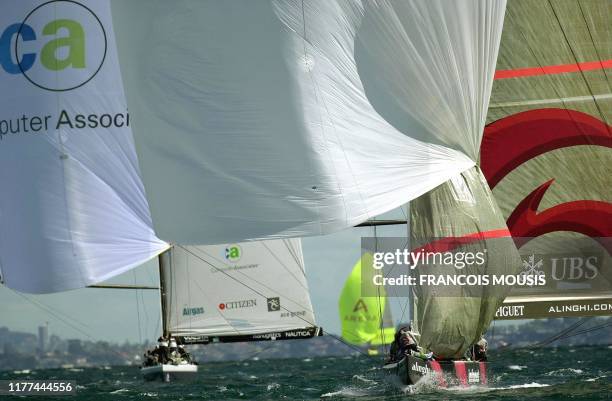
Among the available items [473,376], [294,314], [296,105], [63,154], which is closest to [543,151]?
[473,376]

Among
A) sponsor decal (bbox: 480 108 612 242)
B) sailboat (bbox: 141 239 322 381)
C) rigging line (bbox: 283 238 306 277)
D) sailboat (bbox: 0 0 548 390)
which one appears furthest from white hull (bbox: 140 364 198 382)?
sailboat (bbox: 0 0 548 390)

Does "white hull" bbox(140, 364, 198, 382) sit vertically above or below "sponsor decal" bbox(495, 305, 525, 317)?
below

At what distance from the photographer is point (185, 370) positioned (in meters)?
34.1

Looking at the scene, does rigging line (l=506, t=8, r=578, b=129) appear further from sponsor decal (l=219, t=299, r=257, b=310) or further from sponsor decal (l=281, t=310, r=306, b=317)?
sponsor decal (l=219, t=299, r=257, b=310)

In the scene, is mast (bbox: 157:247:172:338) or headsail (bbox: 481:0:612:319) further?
mast (bbox: 157:247:172:338)

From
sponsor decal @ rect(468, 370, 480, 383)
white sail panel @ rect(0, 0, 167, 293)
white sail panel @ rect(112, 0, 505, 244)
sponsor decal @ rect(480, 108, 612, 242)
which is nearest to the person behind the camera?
white sail panel @ rect(112, 0, 505, 244)

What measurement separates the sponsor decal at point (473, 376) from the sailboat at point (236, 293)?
1305cm

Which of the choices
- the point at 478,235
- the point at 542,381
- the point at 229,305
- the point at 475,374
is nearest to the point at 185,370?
the point at 229,305

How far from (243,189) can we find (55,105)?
10420 millimetres

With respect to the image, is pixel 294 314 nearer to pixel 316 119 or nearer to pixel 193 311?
pixel 193 311

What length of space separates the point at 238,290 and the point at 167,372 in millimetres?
3362

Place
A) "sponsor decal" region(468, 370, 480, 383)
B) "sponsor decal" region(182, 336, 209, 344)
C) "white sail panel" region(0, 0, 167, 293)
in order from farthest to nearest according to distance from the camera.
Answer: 1. "sponsor decal" region(182, 336, 209, 344)
2. "white sail panel" region(0, 0, 167, 293)
3. "sponsor decal" region(468, 370, 480, 383)

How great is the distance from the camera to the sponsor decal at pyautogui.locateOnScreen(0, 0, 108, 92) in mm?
27844

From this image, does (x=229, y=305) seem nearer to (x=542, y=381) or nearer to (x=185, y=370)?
(x=185, y=370)
